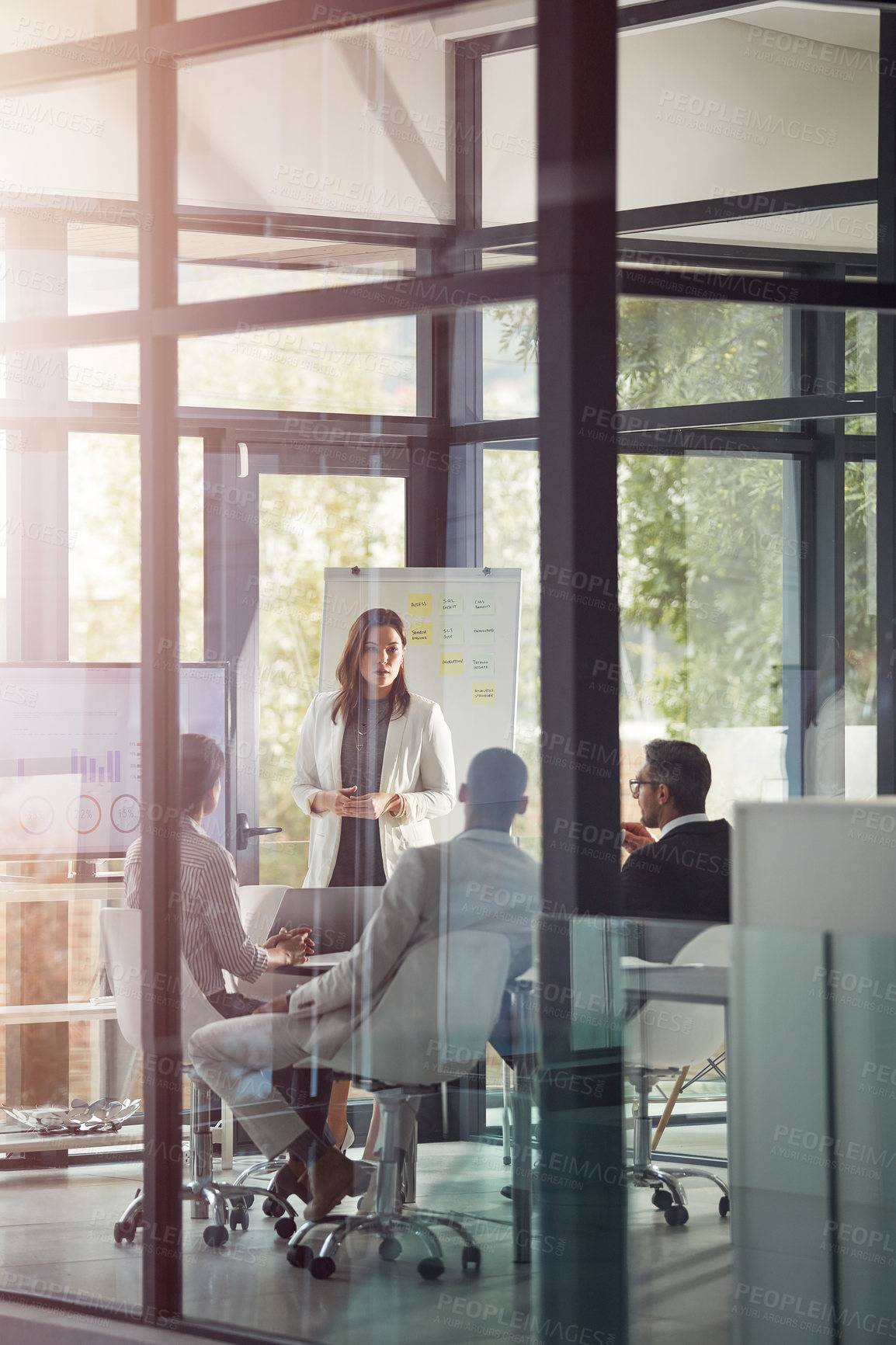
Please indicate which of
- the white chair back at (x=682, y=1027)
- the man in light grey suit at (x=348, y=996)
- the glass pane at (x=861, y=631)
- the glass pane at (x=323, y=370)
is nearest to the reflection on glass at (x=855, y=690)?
the glass pane at (x=861, y=631)

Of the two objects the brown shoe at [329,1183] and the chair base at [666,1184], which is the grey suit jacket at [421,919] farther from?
the chair base at [666,1184]

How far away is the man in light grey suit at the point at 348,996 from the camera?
2836 mm

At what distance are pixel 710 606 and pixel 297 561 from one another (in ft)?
4.53

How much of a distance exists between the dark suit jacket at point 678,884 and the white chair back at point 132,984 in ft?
3.40

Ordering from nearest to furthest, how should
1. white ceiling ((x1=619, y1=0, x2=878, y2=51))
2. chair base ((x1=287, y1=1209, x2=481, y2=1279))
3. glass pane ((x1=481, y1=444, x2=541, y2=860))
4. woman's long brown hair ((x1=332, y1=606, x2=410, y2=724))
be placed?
chair base ((x1=287, y1=1209, x2=481, y2=1279)) < white ceiling ((x1=619, y1=0, x2=878, y2=51)) < glass pane ((x1=481, y1=444, x2=541, y2=860)) < woman's long brown hair ((x1=332, y1=606, x2=410, y2=724))

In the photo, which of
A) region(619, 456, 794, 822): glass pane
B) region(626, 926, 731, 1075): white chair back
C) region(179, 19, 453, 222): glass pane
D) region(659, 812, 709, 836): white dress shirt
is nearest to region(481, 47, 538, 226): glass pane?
region(179, 19, 453, 222): glass pane

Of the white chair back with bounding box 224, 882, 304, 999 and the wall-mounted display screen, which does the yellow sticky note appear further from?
the white chair back with bounding box 224, 882, 304, 999

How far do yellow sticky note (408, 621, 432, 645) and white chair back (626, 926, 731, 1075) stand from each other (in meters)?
1.72

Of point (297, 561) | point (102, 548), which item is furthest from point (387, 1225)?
point (102, 548)

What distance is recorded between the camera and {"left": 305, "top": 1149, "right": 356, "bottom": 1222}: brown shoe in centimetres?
286

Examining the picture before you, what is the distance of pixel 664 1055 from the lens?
2561 mm

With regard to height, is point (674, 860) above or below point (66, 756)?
below

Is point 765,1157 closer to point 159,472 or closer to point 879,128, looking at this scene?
point 159,472

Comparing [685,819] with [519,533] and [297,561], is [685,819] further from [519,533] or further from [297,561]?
[297,561]
